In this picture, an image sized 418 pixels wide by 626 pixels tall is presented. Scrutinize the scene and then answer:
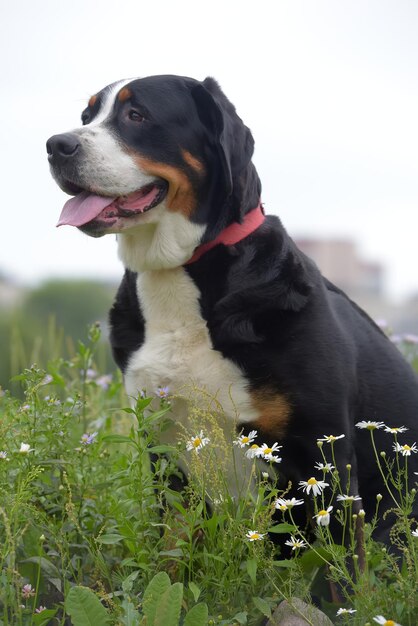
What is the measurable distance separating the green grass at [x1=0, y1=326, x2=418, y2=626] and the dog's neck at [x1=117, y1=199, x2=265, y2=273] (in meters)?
0.51

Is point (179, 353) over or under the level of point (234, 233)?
under

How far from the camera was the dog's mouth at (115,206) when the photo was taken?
10.9 ft

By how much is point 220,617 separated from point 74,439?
1.61 m

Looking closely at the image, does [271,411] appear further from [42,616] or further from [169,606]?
[42,616]

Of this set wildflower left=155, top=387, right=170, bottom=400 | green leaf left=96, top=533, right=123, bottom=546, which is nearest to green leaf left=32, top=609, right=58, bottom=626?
green leaf left=96, top=533, right=123, bottom=546

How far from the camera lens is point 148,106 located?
3385 millimetres

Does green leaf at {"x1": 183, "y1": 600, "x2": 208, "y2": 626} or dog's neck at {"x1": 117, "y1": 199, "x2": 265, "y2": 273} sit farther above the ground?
dog's neck at {"x1": 117, "y1": 199, "x2": 265, "y2": 273}

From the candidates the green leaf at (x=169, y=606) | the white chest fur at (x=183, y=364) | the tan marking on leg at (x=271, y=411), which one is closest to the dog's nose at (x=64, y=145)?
the white chest fur at (x=183, y=364)

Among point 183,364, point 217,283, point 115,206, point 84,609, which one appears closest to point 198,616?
point 84,609

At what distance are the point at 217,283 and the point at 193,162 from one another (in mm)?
442

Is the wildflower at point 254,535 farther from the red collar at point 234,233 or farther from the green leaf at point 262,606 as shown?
the red collar at point 234,233

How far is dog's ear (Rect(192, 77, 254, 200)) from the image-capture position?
10.8 ft

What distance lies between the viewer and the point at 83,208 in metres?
3.34

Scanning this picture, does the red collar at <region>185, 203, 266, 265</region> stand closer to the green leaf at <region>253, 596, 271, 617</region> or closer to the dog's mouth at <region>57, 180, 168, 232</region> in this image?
the dog's mouth at <region>57, 180, 168, 232</region>
